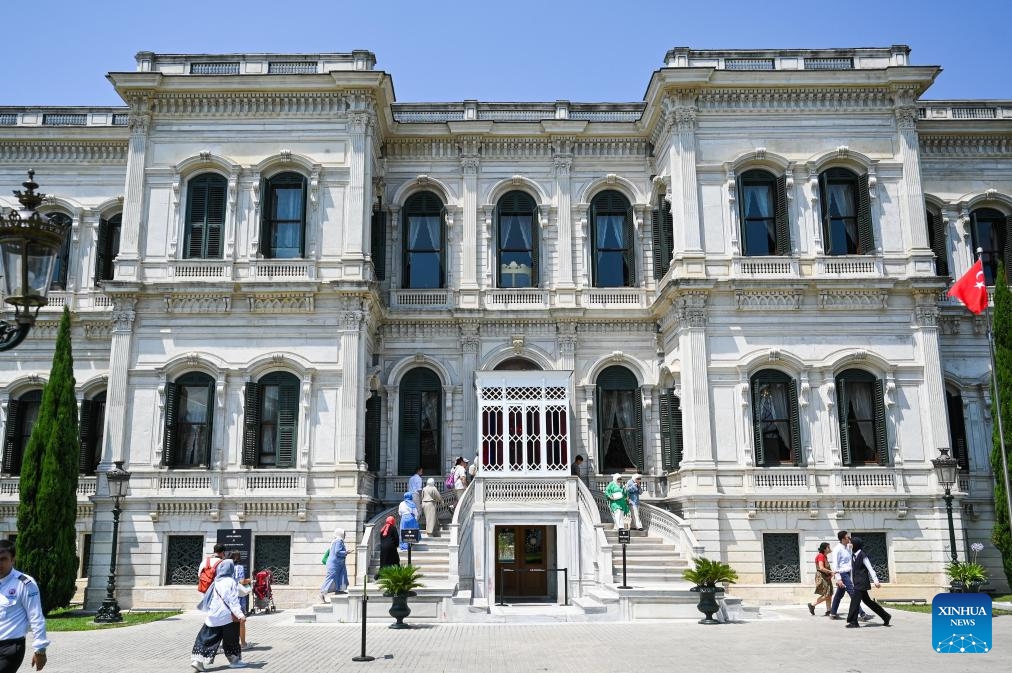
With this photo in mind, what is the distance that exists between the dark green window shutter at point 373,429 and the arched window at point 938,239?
19.0 m

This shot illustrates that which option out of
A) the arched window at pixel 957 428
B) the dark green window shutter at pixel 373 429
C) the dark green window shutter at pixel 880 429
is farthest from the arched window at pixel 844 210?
the dark green window shutter at pixel 373 429

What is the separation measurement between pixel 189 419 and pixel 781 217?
19.0m

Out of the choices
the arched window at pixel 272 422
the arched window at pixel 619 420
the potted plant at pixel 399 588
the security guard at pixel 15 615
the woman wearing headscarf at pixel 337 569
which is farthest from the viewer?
the arched window at pixel 619 420

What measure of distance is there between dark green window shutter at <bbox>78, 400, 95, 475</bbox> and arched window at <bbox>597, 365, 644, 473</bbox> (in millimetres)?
16340

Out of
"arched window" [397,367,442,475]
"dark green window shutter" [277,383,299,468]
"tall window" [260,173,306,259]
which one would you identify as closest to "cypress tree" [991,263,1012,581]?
"arched window" [397,367,442,475]

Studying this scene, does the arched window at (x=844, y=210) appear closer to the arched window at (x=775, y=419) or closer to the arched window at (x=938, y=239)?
the arched window at (x=938, y=239)

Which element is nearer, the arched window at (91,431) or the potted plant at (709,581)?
the potted plant at (709,581)

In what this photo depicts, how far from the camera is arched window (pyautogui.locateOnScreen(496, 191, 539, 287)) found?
96.3ft

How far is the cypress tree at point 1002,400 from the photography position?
24109 mm

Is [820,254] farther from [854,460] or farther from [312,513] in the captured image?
[312,513]

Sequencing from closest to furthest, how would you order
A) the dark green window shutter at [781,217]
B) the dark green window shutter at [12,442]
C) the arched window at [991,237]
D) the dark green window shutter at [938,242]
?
1. the dark green window shutter at [781,217]
2. the dark green window shutter at [12,442]
3. the dark green window shutter at [938,242]
4. the arched window at [991,237]

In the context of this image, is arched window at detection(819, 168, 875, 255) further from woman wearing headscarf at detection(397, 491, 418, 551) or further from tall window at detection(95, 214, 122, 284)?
tall window at detection(95, 214, 122, 284)

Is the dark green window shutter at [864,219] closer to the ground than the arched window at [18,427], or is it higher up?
higher up

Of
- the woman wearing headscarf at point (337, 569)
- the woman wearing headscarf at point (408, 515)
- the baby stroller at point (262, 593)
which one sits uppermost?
the woman wearing headscarf at point (408, 515)
